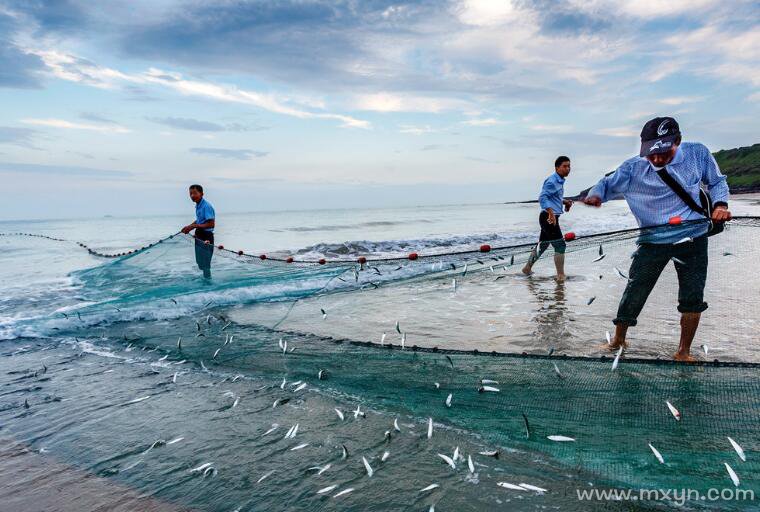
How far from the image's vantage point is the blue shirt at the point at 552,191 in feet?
30.7

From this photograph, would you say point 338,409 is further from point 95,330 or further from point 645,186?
point 95,330

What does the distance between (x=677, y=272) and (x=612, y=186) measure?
1.02m

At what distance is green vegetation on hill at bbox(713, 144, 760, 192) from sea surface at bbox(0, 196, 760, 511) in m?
78.4

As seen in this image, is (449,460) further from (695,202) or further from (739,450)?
(695,202)

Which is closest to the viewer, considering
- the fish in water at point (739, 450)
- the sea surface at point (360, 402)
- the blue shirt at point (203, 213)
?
the fish in water at point (739, 450)

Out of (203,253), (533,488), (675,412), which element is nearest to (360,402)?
(533,488)

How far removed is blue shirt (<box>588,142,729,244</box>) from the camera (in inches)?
170

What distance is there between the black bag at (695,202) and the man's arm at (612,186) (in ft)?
1.09

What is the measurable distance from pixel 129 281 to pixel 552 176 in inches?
334

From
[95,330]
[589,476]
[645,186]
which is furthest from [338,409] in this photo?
[95,330]

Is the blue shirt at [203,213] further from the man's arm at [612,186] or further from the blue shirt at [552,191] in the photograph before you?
the man's arm at [612,186]

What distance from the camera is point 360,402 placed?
4.09 metres

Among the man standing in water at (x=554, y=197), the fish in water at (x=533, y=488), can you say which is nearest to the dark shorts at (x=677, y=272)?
the fish in water at (x=533, y=488)

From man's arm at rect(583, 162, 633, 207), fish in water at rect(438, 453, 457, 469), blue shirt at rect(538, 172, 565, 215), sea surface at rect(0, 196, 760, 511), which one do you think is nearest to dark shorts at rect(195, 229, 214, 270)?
sea surface at rect(0, 196, 760, 511)
